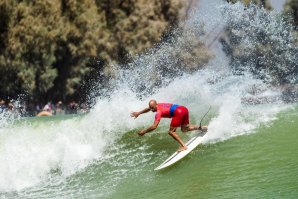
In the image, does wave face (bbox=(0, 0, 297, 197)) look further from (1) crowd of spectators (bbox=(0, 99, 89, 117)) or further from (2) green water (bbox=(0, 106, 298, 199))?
(1) crowd of spectators (bbox=(0, 99, 89, 117))

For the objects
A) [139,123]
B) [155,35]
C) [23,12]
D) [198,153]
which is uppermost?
[23,12]

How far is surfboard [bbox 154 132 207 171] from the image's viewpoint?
10812 millimetres

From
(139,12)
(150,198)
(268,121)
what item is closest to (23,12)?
(139,12)

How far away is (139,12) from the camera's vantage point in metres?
38.2

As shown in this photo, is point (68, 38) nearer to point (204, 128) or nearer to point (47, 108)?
point (47, 108)

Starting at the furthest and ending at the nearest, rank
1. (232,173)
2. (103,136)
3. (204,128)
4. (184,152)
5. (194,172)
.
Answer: (103,136) < (204,128) < (184,152) < (194,172) < (232,173)

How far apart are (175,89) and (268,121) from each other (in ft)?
13.8

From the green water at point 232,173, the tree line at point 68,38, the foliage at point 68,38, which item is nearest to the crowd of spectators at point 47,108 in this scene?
the tree line at point 68,38

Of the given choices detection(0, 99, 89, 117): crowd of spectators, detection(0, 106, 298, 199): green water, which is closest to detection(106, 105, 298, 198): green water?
detection(0, 106, 298, 199): green water

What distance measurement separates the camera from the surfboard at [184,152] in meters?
10.8

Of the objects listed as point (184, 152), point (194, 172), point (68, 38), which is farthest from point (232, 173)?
point (68, 38)

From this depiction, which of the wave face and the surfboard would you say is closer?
the surfboard

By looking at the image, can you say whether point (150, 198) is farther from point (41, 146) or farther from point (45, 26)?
point (45, 26)

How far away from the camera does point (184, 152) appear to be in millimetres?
11141
